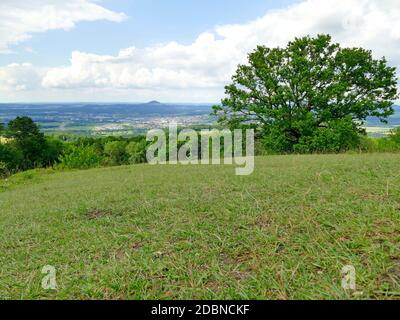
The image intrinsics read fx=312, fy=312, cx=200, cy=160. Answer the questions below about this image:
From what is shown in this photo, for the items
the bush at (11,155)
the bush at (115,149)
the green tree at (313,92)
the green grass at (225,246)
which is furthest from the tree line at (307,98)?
the bush at (115,149)

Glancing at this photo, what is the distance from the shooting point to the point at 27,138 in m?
49.9

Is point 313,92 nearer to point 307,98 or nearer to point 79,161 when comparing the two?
point 307,98

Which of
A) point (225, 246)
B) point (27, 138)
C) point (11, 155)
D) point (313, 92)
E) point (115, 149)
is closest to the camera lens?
point (225, 246)

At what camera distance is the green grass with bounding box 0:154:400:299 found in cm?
222

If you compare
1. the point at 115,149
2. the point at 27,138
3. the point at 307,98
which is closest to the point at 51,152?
the point at 27,138

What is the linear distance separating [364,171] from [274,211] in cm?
261

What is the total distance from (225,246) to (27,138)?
54.8 meters

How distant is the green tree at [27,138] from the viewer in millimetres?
48500

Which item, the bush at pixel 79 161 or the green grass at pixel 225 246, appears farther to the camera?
the bush at pixel 79 161

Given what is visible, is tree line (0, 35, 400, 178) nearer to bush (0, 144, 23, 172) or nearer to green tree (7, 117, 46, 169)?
bush (0, 144, 23, 172)

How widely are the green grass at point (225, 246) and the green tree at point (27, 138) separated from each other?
1945 inches

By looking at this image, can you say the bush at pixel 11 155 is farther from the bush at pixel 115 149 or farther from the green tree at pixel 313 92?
the green tree at pixel 313 92

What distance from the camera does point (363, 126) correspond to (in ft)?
84.3
